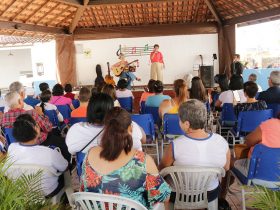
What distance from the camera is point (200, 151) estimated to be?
216 cm

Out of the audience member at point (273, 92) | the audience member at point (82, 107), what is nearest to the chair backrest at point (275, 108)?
the audience member at point (273, 92)

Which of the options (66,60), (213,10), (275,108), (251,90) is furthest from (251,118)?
A: (66,60)

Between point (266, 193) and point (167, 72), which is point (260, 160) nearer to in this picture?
point (266, 193)

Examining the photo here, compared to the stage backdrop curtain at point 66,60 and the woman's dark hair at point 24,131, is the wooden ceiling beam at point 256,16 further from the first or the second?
the woman's dark hair at point 24,131

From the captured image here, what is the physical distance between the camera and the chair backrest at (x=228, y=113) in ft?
15.3

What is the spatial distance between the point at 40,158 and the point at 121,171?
88cm

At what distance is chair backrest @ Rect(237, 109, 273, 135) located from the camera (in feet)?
12.1

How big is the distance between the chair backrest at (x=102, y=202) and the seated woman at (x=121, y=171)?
0.11 meters

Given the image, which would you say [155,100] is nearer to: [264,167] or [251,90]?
[251,90]

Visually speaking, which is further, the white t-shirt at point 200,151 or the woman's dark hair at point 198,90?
the woman's dark hair at point 198,90

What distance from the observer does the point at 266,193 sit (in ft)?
4.30

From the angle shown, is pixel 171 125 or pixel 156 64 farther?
pixel 156 64

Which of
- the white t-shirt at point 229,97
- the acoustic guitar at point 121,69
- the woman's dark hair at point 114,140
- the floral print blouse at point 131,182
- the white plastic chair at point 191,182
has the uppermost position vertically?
the acoustic guitar at point 121,69

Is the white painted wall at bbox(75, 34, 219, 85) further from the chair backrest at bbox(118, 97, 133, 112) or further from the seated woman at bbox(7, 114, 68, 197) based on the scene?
the seated woman at bbox(7, 114, 68, 197)
